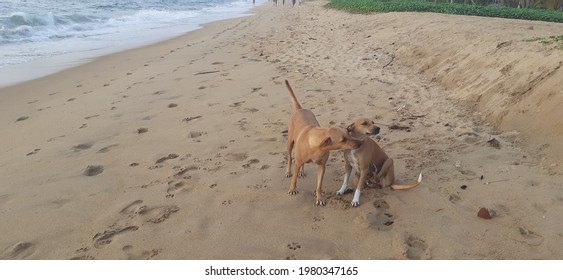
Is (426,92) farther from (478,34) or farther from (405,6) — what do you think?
(405,6)

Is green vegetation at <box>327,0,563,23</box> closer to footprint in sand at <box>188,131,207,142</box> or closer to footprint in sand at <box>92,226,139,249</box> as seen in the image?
footprint in sand at <box>188,131,207,142</box>

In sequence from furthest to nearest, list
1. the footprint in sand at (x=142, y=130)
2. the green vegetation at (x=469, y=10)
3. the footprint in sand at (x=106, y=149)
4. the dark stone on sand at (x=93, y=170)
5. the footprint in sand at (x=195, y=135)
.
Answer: the green vegetation at (x=469, y=10)
the footprint in sand at (x=142, y=130)
the footprint in sand at (x=195, y=135)
the footprint in sand at (x=106, y=149)
the dark stone on sand at (x=93, y=170)

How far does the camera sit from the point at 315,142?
3479 mm

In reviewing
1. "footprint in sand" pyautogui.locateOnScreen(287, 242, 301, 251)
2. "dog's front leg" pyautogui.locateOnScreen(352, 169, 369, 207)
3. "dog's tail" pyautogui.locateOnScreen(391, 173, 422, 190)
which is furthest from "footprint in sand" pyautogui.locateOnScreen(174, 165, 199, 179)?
"dog's tail" pyautogui.locateOnScreen(391, 173, 422, 190)

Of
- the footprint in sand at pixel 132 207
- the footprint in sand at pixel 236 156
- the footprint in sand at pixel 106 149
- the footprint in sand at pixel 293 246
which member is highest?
the footprint in sand at pixel 236 156

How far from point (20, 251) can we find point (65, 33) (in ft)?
49.4

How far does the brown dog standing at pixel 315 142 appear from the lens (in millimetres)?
3373

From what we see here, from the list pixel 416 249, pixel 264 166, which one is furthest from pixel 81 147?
pixel 416 249

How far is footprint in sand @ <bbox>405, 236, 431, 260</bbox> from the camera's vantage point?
9.88 feet

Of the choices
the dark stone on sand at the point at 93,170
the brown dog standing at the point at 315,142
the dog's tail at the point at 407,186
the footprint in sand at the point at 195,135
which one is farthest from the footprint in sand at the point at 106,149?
the dog's tail at the point at 407,186

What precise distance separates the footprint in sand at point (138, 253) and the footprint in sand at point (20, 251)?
30.4 inches

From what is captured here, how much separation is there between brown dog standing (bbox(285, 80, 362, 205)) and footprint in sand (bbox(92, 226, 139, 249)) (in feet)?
5.06

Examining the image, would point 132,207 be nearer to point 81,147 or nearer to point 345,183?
point 81,147

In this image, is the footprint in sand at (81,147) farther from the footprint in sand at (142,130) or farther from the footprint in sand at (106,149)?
the footprint in sand at (142,130)
